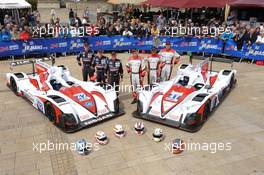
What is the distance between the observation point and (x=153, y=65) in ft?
33.0

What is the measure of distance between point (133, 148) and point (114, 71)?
3375 millimetres

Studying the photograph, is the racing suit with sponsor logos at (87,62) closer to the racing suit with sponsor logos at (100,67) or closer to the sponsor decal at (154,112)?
the racing suit with sponsor logos at (100,67)

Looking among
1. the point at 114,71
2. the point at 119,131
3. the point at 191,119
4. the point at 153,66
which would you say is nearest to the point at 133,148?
the point at 119,131

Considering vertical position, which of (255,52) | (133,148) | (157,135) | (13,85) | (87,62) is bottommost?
(133,148)

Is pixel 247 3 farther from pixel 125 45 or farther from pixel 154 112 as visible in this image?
pixel 154 112

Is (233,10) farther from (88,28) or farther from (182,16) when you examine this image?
(88,28)

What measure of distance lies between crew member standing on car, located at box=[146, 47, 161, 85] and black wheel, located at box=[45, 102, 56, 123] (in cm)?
352

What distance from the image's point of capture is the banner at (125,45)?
51.3 ft

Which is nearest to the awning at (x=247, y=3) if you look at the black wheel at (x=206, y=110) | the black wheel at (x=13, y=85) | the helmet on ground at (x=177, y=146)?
the black wheel at (x=206, y=110)

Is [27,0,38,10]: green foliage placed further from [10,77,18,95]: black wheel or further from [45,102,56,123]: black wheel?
[45,102,56,123]: black wheel

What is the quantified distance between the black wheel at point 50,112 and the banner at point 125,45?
25.7 feet

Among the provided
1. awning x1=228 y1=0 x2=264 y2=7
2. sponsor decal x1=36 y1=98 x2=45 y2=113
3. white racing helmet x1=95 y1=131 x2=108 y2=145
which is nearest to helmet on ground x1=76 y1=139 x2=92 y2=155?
white racing helmet x1=95 y1=131 x2=108 y2=145

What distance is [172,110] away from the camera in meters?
8.15

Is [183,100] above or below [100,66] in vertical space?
below
